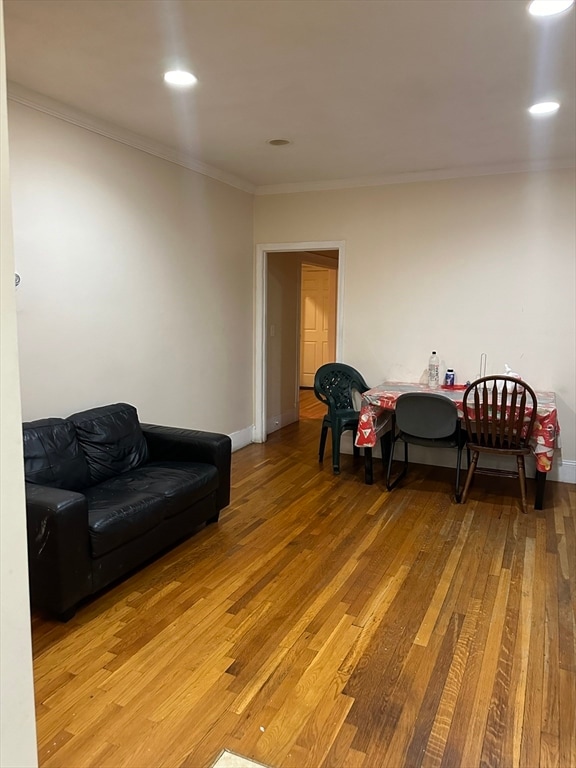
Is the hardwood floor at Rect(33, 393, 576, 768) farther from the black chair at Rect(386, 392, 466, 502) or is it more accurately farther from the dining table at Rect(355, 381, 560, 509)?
the black chair at Rect(386, 392, 466, 502)

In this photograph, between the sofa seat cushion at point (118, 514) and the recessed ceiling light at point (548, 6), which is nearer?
the recessed ceiling light at point (548, 6)

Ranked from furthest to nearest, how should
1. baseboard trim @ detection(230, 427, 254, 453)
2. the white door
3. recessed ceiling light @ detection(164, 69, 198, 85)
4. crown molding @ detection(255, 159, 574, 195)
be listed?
the white door < baseboard trim @ detection(230, 427, 254, 453) < crown molding @ detection(255, 159, 574, 195) < recessed ceiling light @ detection(164, 69, 198, 85)

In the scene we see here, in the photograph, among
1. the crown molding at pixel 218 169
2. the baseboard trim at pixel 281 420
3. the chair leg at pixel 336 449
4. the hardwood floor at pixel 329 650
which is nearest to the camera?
the hardwood floor at pixel 329 650

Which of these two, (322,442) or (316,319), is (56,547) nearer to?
(322,442)

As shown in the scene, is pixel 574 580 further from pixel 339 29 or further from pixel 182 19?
pixel 182 19

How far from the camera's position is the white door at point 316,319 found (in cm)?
909

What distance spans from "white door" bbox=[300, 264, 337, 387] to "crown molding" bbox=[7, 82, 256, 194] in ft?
14.3

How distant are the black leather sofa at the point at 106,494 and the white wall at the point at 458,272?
2.18m

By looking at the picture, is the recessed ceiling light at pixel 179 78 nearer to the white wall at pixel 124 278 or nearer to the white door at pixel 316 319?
Answer: the white wall at pixel 124 278

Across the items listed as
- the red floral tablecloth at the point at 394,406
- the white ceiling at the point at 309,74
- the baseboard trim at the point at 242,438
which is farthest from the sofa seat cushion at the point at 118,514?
the baseboard trim at the point at 242,438

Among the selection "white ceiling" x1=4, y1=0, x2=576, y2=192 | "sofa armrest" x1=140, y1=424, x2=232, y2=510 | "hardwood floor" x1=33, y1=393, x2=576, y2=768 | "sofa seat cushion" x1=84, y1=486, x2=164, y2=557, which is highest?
"white ceiling" x1=4, y1=0, x2=576, y2=192

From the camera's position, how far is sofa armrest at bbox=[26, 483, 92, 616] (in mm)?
2365

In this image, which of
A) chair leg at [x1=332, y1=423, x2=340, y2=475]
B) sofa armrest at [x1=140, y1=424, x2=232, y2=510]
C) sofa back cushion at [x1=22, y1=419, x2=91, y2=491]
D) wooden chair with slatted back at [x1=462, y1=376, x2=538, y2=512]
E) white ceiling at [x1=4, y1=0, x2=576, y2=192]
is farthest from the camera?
chair leg at [x1=332, y1=423, x2=340, y2=475]

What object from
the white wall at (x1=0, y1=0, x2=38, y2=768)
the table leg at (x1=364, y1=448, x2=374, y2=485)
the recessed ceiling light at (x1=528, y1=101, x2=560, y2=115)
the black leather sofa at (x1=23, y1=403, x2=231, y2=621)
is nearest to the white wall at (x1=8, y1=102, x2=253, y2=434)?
the black leather sofa at (x1=23, y1=403, x2=231, y2=621)
